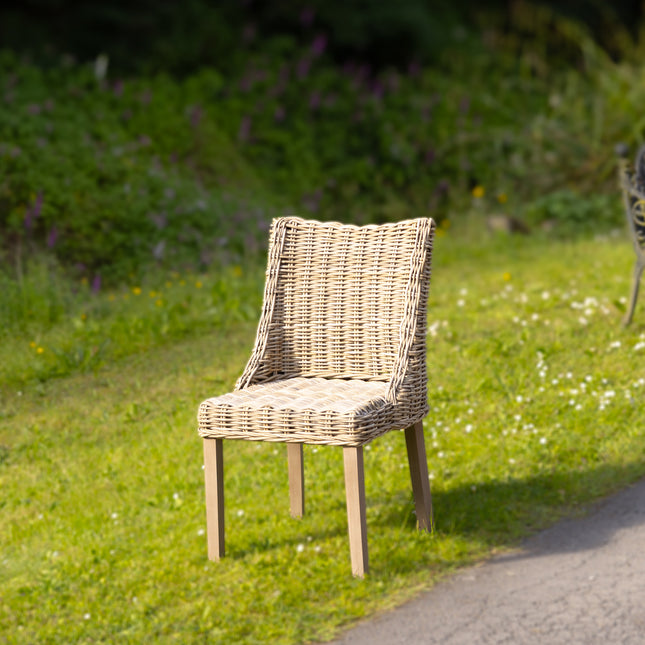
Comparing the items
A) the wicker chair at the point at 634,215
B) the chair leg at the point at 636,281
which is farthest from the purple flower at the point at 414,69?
the chair leg at the point at 636,281

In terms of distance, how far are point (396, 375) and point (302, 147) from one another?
7700 mm

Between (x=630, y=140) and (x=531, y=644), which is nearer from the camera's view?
(x=531, y=644)

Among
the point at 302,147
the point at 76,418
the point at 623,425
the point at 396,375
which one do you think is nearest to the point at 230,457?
the point at 76,418

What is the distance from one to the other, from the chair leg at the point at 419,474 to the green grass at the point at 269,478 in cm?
9

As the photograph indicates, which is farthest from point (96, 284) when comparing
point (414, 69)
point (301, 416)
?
point (414, 69)

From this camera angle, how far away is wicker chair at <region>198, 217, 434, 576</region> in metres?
3.62

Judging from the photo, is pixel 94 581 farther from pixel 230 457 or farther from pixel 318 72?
pixel 318 72

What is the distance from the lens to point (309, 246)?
425cm

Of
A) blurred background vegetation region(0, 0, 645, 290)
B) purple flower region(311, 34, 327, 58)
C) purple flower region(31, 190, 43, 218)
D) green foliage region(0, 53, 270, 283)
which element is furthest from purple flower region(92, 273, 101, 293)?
purple flower region(311, 34, 327, 58)

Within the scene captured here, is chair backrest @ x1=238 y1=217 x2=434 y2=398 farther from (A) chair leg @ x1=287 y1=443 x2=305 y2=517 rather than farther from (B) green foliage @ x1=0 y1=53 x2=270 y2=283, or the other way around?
(B) green foliage @ x1=0 y1=53 x2=270 y2=283

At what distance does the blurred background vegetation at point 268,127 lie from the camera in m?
8.51

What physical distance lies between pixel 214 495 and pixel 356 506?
60 cm

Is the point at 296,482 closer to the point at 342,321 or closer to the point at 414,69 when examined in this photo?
the point at 342,321

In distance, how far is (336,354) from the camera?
4227 mm
